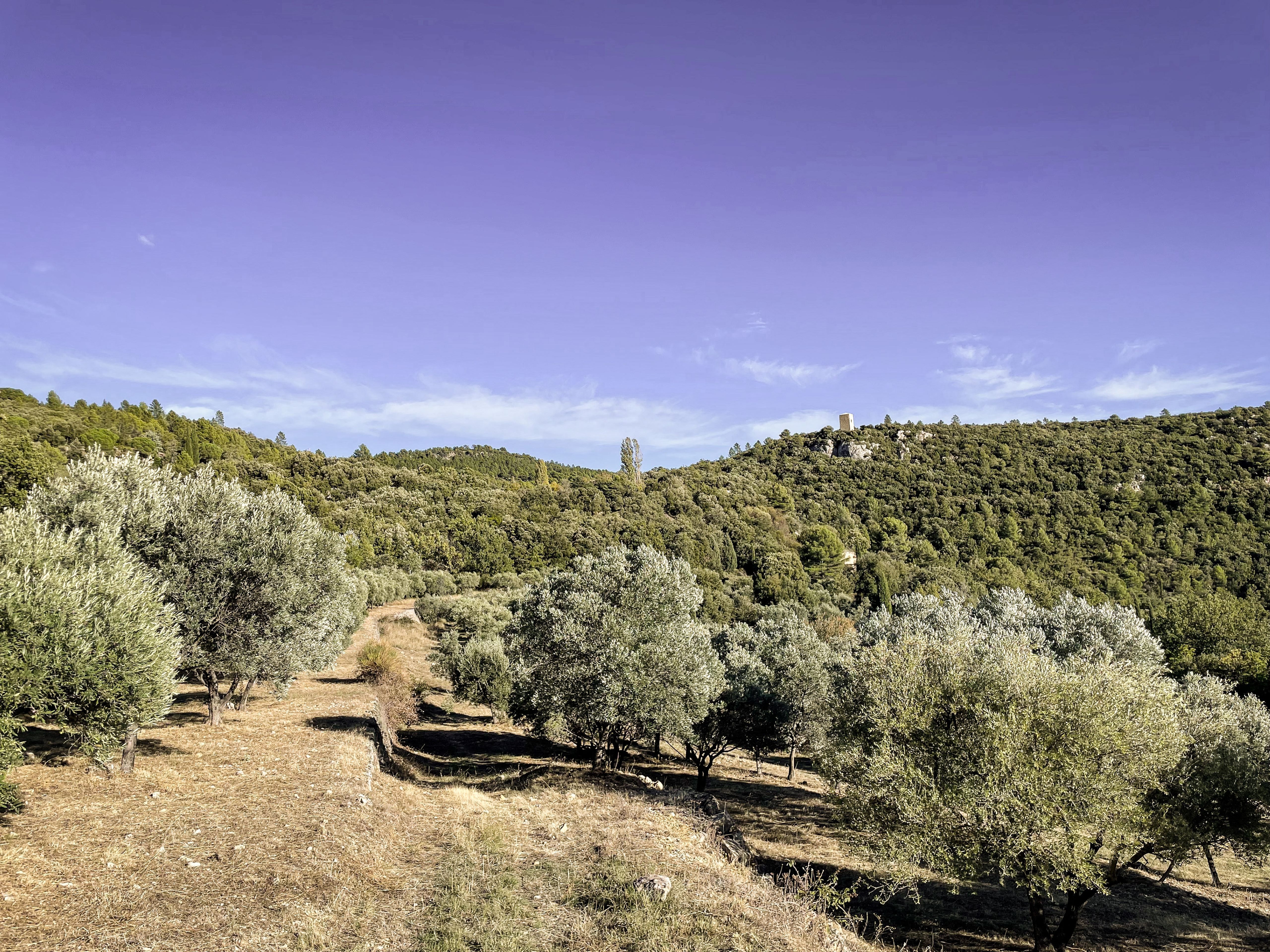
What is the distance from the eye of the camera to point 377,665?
4606 cm

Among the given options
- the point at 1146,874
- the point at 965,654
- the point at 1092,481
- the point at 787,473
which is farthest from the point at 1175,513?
the point at 965,654

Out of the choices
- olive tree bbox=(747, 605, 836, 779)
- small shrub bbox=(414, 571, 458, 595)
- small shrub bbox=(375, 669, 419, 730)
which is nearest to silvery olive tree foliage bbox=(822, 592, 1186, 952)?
olive tree bbox=(747, 605, 836, 779)

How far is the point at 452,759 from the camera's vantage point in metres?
34.7

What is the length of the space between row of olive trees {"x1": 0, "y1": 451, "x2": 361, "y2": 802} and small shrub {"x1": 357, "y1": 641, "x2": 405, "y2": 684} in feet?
36.7

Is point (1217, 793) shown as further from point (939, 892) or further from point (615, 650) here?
point (615, 650)

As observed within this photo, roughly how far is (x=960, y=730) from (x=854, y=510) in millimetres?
125172

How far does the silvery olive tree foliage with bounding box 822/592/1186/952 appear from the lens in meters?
17.3

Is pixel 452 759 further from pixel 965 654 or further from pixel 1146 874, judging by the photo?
pixel 1146 874

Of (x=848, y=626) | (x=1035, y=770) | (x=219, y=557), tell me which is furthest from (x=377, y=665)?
(x=848, y=626)

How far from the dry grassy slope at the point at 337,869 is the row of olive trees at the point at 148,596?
7.13ft

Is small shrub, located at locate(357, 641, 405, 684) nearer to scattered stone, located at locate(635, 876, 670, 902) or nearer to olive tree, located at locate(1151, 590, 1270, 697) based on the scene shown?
scattered stone, located at locate(635, 876, 670, 902)

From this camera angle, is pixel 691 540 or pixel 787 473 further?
pixel 787 473

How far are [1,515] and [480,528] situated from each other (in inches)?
3945

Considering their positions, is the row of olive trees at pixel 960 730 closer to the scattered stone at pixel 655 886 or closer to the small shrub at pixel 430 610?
the scattered stone at pixel 655 886
